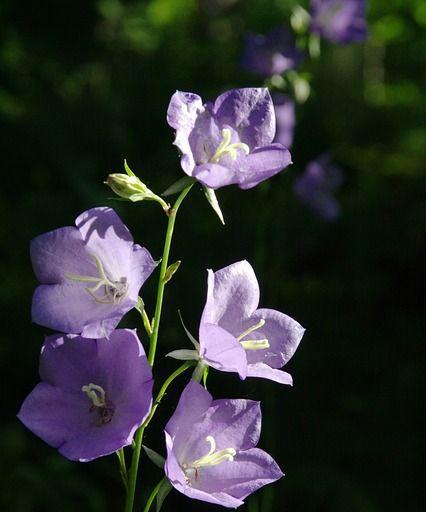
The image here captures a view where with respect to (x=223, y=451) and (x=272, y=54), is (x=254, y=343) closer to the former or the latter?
(x=223, y=451)

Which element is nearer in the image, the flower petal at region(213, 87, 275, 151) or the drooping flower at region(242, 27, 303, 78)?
the flower petal at region(213, 87, 275, 151)

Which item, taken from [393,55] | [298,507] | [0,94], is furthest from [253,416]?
[393,55]

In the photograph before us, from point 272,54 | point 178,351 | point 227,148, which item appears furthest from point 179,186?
point 272,54

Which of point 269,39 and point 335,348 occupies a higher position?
point 269,39

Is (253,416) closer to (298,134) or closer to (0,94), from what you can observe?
(0,94)

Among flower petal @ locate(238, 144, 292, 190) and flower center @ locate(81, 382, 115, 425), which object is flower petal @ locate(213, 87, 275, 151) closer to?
flower petal @ locate(238, 144, 292, 190)

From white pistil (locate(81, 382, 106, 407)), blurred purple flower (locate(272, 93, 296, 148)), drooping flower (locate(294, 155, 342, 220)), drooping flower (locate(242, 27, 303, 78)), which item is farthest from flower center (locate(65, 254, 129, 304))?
drooping flower (locate(294, 155, 342, 220))
